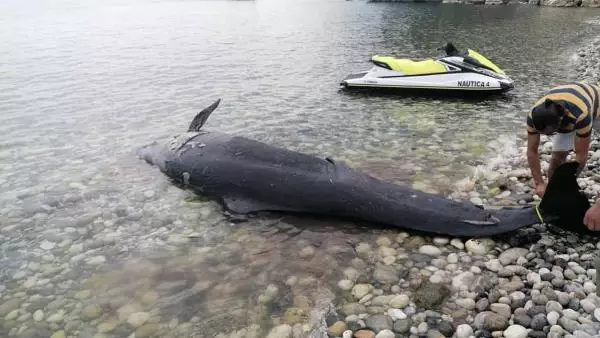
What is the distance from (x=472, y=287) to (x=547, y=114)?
7.16ft

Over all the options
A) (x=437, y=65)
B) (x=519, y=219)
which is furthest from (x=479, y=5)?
(x=519, y=219)

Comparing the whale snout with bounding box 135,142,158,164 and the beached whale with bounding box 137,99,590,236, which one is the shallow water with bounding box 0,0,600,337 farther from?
the beached whale with bounding box 137,99,590,236

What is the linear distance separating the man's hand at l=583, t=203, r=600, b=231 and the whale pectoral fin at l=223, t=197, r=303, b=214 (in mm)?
3709

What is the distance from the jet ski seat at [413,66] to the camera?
42.1 feet

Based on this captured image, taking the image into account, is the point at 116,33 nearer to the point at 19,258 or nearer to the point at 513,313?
the point at 19,258

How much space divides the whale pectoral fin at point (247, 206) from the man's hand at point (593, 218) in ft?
12.2

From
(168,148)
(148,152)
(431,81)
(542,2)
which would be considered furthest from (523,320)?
(542,2)

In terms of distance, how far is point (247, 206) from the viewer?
23.2 ft

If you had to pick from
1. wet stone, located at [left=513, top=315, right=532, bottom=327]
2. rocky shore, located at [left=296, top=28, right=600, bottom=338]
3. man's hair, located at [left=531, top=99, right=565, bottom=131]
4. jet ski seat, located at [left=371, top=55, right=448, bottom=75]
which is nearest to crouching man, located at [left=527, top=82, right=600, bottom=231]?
man's hair, located at [left=531, top=99, right=565, bottom=131]

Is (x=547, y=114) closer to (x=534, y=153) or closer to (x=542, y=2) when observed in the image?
(x=534, y=153)

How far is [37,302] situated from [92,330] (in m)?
1.04

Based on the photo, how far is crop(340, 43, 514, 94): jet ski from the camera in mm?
12328

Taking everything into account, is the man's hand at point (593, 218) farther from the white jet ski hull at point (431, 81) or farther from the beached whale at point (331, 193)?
the white jet ski hull at point (431, 81)

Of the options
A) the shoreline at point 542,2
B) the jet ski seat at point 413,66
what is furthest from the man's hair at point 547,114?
the shoreline at point 542,2
